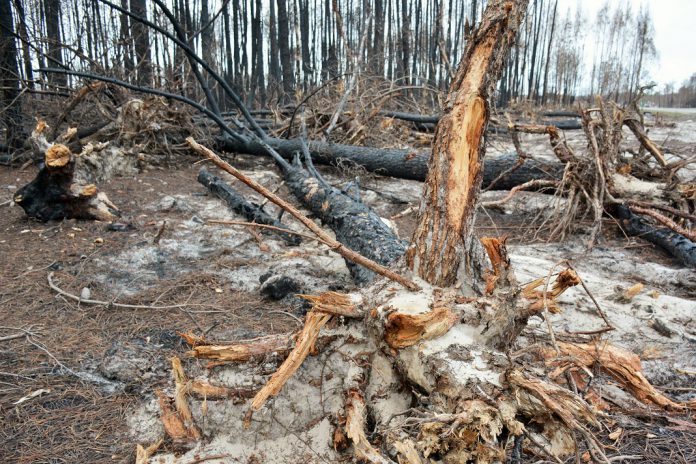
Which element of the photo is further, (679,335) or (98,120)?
(98,120)

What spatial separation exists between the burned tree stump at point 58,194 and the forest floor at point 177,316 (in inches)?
4.7

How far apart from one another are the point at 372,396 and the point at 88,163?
5012mm

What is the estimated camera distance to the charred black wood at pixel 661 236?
3.64 metres

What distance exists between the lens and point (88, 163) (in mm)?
5320

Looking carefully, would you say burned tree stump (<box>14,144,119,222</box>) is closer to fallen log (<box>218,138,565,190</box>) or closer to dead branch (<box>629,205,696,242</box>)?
fallen log (<box>218,138,565,190</box>)

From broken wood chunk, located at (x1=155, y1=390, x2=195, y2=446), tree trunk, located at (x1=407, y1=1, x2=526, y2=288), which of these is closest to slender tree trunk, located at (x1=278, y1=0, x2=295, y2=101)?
tree trunk, located at (x1=407, y1=1, x2=526, y2=288)

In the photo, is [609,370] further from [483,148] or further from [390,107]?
[390,107]

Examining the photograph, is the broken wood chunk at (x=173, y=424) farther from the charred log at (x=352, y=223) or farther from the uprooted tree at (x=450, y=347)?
the charred log at (x=352, y=223)

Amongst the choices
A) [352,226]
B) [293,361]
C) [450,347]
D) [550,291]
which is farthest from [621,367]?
[352,226]

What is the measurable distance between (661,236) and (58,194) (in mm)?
5438

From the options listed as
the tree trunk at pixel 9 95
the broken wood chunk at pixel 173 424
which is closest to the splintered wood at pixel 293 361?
the broken wood chunk at pixel 173 424

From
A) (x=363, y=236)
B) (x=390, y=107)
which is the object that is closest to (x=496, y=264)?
(x=363, y=236)

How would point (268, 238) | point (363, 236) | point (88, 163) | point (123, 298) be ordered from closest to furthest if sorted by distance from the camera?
1. point (123, 298)
2. point (363, 236)
3. point (268, 238)
4. point (88, 163)

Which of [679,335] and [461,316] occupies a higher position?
[461,316]
